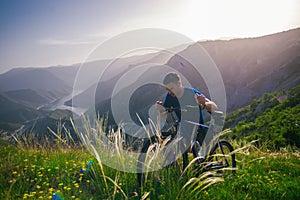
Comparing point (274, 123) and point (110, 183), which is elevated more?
point (110, 183)

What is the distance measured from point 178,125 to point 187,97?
84cm

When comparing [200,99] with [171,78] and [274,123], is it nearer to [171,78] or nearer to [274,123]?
[171,78]

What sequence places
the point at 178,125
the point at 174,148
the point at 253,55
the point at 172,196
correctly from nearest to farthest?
the point at 172,196 → the point at 174,148 → the point at 178,125 → the point at 253,55

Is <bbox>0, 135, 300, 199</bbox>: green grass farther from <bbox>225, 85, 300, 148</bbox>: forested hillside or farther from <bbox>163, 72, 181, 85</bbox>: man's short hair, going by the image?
<bbox>163, 72, 181, 85</bbox>: man's short hair

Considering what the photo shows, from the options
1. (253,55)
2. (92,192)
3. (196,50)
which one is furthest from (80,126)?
(196,50)

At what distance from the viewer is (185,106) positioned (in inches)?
205

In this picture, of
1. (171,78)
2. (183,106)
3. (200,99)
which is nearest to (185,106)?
(183,106)

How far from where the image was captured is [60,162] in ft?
17.5

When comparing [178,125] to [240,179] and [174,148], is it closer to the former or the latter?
[174,148]

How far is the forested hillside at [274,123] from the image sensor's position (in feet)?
51.7

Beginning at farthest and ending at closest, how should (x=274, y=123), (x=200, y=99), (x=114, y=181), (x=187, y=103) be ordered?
(x=274, y=123) < (x=187, y=103) < (x=200, y=99) < (x=114, y=181)

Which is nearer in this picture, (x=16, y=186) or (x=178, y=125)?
(x=16, y=186)

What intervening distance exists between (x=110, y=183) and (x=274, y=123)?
31.3 m

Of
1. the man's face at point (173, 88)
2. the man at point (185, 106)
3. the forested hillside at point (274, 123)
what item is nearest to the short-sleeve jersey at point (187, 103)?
the man at point (185, 106)
